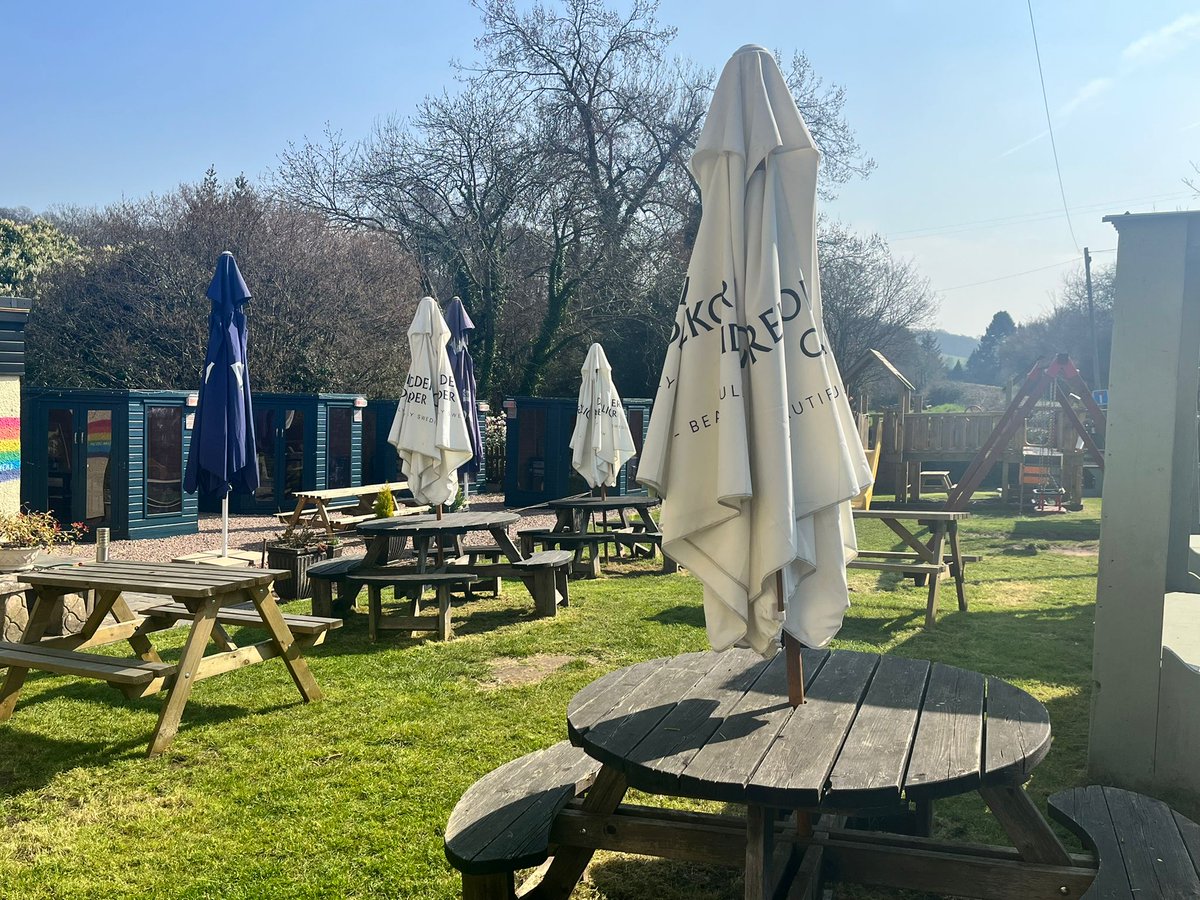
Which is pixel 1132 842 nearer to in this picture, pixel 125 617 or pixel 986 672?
pixel 986 672

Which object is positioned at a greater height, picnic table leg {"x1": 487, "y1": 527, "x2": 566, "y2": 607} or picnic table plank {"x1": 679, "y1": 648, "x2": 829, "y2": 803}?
picnic table plank {"x1": 679, "y1": 648, "x2": 829, "y2": 803}

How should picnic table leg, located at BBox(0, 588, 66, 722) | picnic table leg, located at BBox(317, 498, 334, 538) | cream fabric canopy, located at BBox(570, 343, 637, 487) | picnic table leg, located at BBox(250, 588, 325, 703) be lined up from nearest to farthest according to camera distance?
picnic table leg, located at BBox(0, 588, 66, 722) → picnic table leg, located at BBox(250, 588, 325, 703) → cream fabric canopy, located at BBox(570, 343, 637, 487) → picnic table leg, located at BBox(317, 498, 334, 538)

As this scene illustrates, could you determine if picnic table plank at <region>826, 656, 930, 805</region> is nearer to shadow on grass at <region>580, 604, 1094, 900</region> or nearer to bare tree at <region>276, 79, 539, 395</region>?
shadow on grass at <region>580, 604, 1094, 900</region>

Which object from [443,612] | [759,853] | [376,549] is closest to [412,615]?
[443,612]

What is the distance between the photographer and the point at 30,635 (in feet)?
18.3

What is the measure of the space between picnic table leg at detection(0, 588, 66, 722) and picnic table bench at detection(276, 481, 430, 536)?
222 inches

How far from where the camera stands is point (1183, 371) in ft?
16.0

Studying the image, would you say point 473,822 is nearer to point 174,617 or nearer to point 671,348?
point 671,348

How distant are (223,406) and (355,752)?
6022 mm

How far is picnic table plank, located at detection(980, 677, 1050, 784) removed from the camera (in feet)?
8.28

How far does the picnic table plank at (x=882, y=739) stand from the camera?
237 cm

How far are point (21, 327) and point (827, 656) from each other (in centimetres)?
887

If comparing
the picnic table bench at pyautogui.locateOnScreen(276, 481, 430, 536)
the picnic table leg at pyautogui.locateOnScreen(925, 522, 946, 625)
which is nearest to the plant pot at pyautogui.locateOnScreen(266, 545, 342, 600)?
the picnic table bench at pyautogui.locateOnScreen(276, 481, 430, 536)

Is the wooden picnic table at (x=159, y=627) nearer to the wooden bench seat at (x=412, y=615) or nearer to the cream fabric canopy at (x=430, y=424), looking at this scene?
the wooden bench seat at (x=412, y=615)
